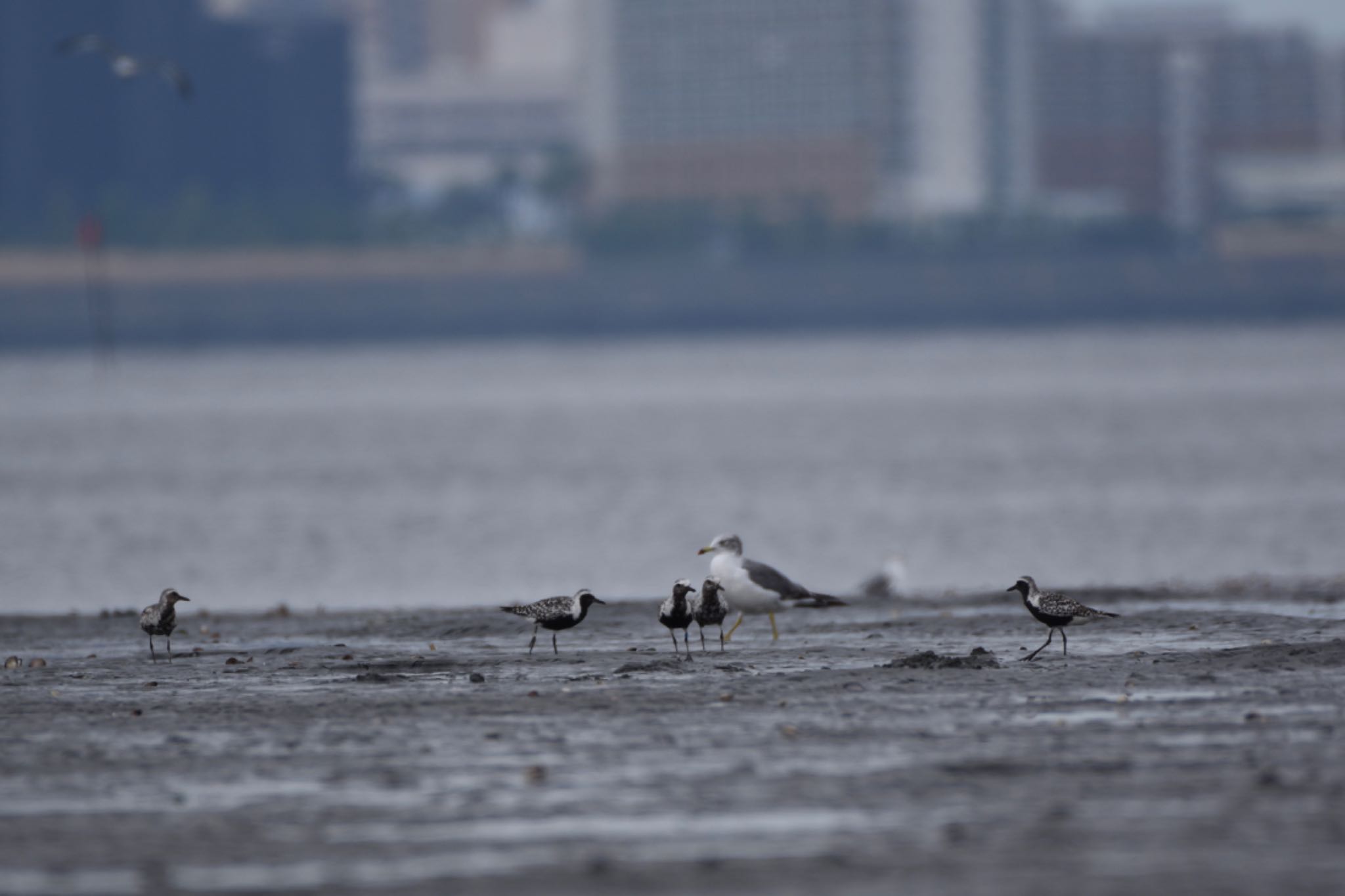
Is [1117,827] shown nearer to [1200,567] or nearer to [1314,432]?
[1200,567]

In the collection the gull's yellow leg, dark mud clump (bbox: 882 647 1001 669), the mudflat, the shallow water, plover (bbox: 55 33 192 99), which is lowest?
the mudflat

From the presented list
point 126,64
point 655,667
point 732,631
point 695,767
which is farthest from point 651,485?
point 695,767

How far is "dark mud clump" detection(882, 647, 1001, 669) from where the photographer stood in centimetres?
1567

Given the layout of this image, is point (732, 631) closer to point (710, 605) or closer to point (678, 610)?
point (710, 605)

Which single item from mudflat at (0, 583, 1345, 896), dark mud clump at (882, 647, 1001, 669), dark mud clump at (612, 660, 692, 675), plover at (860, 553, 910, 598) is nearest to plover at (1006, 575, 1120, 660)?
mudflat at (0, 583, 1345, 896)

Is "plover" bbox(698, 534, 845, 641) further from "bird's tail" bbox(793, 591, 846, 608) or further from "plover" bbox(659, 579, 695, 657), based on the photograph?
"plover" bbox(659, 579, 695, 657)

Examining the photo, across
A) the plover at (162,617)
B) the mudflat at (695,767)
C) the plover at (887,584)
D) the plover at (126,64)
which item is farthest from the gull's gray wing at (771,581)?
the plover at (126,64)

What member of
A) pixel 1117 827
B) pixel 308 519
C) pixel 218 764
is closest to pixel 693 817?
pixel 1117 827

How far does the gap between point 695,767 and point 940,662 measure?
13.9ft

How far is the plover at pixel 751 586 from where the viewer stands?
663 inches

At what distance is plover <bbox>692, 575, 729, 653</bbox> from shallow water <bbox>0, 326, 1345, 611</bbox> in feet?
51.2

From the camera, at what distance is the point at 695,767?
38.8ft

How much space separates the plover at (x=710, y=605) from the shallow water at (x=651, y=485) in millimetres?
15620

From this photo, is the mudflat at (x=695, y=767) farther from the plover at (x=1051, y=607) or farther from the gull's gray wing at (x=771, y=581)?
the gull's gray wing at (x=771, y=581)
